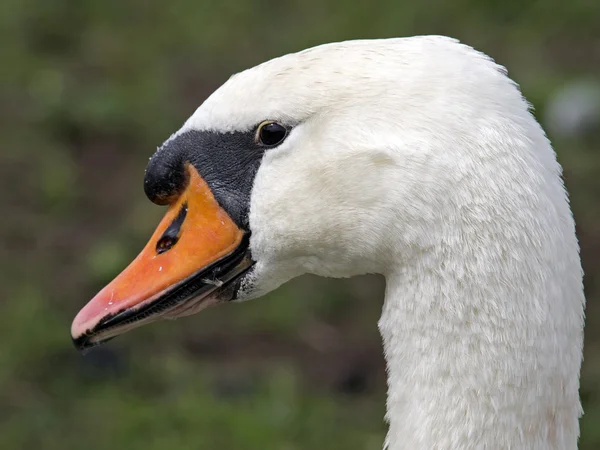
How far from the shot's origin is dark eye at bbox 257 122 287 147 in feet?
7.52

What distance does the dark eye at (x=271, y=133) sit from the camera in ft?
7.52

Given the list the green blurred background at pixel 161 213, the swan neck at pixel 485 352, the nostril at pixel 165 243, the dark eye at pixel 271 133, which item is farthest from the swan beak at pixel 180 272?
the green blurred background at pixel 161 213

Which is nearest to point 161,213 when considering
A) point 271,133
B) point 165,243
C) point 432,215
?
point 165,243

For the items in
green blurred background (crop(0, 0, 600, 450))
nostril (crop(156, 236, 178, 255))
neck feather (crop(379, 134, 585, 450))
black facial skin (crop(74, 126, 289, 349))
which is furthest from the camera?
green blurred background (crop(0, 0, 600, 450))

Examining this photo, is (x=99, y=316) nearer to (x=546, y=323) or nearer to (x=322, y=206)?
(x=322, y=206)

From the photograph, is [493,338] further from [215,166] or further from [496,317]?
[215,166]

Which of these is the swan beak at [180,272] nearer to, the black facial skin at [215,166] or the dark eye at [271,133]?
the black facial skin at [215,166]

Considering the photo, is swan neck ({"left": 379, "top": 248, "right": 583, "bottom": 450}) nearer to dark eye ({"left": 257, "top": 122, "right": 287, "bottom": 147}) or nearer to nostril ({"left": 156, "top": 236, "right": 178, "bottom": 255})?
dark eye ({"left": 257, "top": 122, "right": 287, "bottom": 147})

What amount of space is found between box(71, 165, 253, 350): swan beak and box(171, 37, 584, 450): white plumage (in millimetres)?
243

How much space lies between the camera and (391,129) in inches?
84.0

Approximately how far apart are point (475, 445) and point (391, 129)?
2.14 ft

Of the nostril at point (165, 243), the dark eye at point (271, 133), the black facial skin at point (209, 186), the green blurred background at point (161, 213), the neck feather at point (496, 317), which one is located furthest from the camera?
the green blurred background at point (161, 213)

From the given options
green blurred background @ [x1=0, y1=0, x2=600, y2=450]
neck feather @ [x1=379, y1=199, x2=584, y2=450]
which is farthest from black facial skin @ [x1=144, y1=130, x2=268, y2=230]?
green blurred background @ [x1=0, y1=0, x2=600, y2=450]

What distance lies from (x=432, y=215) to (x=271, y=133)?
1.39 feet
